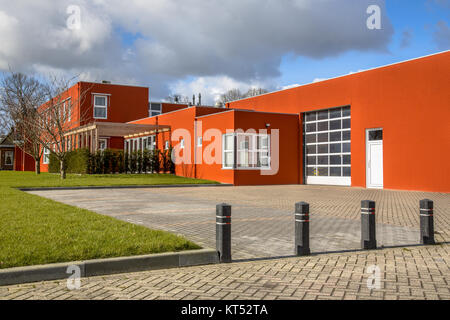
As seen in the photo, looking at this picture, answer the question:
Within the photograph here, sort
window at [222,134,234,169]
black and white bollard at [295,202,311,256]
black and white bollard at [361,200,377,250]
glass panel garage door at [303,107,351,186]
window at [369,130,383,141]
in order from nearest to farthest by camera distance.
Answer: black and white bollard at [295,202,311,256], black and white bollard at [361,200,377,250], window at [369,130,383,141], glass panel garage door at [303,107,351,186], window at [222,134,234,169]

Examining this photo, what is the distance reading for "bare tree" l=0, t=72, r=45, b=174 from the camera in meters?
36.3

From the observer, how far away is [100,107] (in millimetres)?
38219

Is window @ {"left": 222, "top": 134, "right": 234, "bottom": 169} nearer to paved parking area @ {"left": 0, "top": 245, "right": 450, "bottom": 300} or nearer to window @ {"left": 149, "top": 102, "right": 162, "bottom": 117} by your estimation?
paved parking area @ {"left": 0, "top": 245, "right": 450, "bottom": 300}

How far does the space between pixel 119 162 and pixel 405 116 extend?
17.2 meters

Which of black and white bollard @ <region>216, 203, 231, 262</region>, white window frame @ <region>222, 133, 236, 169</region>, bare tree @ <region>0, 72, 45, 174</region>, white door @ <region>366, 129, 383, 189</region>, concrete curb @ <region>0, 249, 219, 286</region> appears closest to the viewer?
concrete curb @ <region>0, 249, 219, 286</region>

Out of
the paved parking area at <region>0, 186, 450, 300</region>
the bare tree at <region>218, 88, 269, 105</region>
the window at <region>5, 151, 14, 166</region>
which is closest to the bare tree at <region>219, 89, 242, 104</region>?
the bare tree at <region>218, 88, 269, 105</region>

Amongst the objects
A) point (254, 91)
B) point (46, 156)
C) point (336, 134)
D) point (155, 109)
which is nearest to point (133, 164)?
point (336, 134)

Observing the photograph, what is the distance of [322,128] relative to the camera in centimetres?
2366

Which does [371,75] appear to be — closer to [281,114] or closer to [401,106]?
[401,106]

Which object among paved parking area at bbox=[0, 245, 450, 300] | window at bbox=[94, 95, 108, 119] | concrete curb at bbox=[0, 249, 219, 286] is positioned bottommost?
paved parking area at bbox=[0, 245, 450, 300]

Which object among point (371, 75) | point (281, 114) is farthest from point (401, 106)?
point (281, 114)

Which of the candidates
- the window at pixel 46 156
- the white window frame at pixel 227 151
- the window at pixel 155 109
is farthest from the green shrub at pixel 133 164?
the window at pixel 46 156

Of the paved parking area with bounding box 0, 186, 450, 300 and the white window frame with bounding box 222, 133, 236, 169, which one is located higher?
the white window frame with bounding box 222, 133, 236, 169

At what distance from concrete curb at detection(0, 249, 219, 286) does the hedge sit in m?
22.5
